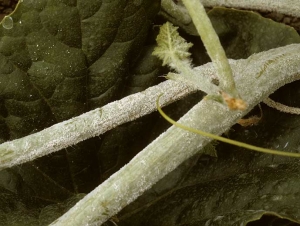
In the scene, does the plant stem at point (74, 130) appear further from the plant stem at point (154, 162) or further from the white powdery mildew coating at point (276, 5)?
the white powdery mildew coating at point (276, 5)

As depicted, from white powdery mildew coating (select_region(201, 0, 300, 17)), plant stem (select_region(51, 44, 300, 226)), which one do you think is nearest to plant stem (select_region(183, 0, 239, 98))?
plant stem (select_region(51, 44, 300, 226))

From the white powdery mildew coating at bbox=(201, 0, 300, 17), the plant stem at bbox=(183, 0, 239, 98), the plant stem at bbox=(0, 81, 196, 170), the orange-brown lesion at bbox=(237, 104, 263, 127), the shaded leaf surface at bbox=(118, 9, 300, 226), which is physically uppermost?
the plant stem at bbox=(183, 0, 239, 98)

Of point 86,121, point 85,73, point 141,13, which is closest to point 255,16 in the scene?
point 141,13

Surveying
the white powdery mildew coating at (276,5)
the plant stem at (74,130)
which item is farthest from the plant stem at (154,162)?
the white powdery mildew coating at (276,5)

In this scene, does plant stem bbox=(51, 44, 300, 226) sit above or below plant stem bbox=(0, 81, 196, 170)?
below

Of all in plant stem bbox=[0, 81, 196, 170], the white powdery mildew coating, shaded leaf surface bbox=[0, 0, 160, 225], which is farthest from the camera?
the white powdery mildew coating

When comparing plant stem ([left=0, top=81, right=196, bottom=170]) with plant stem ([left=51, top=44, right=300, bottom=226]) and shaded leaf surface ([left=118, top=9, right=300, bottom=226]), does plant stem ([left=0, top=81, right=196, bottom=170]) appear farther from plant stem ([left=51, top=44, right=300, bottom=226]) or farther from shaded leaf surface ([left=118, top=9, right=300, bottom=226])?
shaded leaf surface ([left=118, top=9, right=300, bottom=226])

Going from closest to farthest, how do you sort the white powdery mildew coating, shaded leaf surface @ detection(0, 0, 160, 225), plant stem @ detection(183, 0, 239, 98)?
plant stem @ detection(183, 0, 239, 98), shaded leaf surface @ detection(0, 0, 160, 225), the white powdery mildew coating
